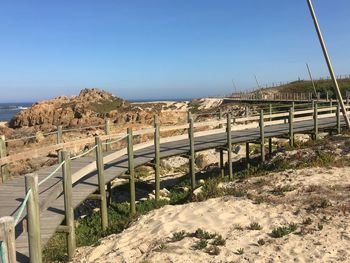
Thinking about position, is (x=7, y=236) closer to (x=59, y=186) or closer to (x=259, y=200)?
(x=59, y=186)

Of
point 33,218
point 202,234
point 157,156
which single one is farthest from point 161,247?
point 157,156

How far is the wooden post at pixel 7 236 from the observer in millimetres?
3359

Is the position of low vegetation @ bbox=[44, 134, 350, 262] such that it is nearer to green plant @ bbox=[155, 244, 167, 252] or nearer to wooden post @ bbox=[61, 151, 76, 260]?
green plant @ bbox=[155, 244, 167, 252]

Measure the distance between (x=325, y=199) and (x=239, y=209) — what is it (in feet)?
6.25

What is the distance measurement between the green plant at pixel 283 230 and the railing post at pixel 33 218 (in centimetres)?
420

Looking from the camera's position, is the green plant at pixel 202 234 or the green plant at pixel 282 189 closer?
the green plant at pixel 202 234

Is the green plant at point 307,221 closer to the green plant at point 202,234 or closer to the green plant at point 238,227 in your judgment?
the green plant at point 238,227

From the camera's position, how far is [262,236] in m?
7.55

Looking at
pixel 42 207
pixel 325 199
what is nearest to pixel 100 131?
pixel 325 199

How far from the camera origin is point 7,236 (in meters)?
3.41

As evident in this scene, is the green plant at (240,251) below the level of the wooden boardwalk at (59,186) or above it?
below

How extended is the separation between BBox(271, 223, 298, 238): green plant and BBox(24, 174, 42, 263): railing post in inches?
→ 165

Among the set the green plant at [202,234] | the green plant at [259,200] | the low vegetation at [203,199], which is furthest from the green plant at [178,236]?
the green plant at [259,200]

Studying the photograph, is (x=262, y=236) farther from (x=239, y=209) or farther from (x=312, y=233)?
(x=239, y=209)
